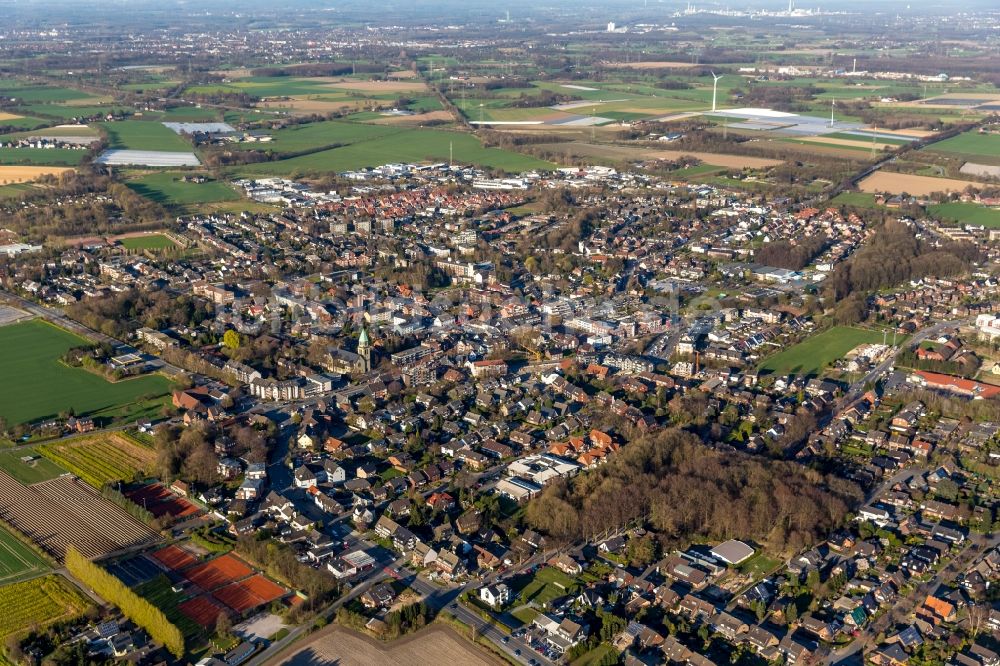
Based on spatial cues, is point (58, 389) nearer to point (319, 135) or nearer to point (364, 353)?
point (364, 353)

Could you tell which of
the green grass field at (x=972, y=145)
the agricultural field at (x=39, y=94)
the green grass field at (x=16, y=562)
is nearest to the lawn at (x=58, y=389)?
the green grass field at (x=16, y=562)

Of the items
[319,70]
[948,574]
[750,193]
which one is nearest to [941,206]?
[750,193]

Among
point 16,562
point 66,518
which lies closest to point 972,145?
point 66,518

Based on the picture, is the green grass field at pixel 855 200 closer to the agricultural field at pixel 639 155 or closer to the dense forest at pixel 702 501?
the agricultural field at pixel 639 155

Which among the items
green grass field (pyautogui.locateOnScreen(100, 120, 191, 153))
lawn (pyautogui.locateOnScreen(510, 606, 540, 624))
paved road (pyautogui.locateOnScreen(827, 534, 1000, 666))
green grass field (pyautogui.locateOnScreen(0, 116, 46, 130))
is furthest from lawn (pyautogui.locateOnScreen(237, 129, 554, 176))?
lawn (pyautogui.locateOnScreen(510, 606, 540, 624))

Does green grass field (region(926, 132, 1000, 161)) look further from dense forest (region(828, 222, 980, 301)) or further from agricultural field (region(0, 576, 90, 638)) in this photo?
agricultural field (region(0, 576, 90, 638))
